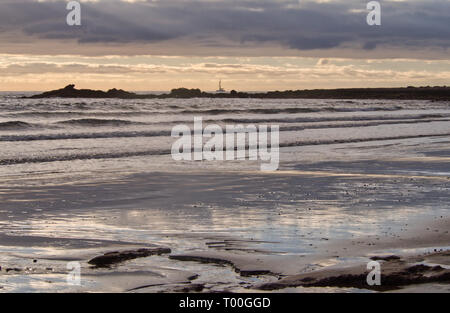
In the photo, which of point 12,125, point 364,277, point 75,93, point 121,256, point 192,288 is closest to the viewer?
point 192,288

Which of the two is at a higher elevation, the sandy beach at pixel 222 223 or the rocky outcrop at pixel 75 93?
the rocky outcrop at pixel 75 93

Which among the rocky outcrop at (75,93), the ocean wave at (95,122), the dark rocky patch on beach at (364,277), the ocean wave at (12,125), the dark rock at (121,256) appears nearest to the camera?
the dark rocky patch on beach at (364,277)

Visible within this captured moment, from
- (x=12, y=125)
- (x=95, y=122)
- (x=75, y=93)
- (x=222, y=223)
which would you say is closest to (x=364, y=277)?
(x=222, y=223)

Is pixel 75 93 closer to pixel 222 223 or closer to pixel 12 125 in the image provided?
pixel 12 125

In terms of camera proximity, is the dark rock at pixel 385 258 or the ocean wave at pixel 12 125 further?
the ocean wave at pixel 12 125

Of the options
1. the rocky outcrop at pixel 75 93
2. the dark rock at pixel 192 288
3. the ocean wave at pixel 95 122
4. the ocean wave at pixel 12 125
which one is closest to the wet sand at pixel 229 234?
the dark rock at pixel 192 288

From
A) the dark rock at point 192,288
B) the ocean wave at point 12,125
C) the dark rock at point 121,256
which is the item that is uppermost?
the ocean wave at point 12,125

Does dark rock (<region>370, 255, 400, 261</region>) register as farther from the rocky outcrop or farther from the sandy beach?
the rocky outcrop

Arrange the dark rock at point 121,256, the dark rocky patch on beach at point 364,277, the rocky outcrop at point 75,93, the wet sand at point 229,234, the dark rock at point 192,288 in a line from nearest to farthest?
the dark rock at point 192,288
the dark rocky patch on beach at point 364,277
the wet sand at point 229,234
the dark rock at point 121,256
the rocky outcrop at point 75,93

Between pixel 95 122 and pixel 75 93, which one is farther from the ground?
pixel 75 93

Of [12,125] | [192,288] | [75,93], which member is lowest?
[192,288]

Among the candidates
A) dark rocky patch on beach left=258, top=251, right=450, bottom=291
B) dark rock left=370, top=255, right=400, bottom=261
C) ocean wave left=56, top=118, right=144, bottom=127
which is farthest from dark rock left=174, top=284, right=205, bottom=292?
ocean wave left=56, top=118, right=144, bottom=127

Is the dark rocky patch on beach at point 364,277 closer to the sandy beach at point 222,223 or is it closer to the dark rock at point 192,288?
the sandy beach at point 222,223

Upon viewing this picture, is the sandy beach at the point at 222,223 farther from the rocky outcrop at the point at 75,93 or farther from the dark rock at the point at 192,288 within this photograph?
the rocky outcrop at the point at 75,93
